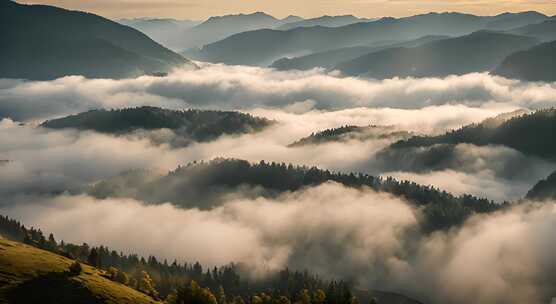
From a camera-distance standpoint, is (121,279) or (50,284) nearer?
(50,284)

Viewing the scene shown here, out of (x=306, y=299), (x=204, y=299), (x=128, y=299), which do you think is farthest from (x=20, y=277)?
(x=306, y=299)

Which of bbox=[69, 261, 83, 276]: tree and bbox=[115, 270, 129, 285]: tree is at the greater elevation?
bbox=[69, 261, 83, 276]: tree

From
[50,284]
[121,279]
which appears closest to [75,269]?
[50,284]

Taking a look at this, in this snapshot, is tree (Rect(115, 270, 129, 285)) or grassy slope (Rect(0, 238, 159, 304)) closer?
grassy slope (Rect(0, 238, 159, 304))

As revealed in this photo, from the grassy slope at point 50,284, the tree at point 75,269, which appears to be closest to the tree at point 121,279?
the grassy slope at point 50,284

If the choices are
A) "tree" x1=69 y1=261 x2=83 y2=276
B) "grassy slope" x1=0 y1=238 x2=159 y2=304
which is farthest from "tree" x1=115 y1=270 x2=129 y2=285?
"tree" x1=69 y1=261 x2=83 y2=276

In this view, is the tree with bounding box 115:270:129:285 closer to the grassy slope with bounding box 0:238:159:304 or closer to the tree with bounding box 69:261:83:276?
the grassy slope with bounding box 0:238:159:304

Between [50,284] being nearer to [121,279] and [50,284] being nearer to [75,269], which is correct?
[75,269]

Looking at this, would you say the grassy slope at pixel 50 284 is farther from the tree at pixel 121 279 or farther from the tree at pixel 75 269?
the tree at pixel 121 279
